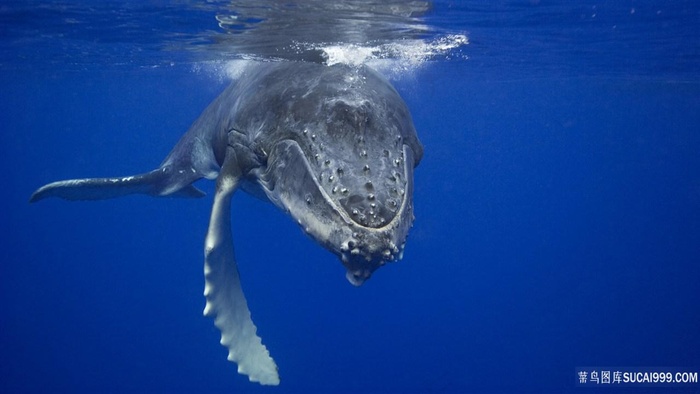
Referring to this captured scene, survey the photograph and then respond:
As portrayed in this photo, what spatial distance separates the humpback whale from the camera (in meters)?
4.11

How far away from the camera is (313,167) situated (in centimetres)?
467

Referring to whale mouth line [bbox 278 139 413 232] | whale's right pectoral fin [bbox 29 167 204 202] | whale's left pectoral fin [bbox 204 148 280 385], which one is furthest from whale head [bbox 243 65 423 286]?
whale's right pectoral fin [bbox 29 167 204 202]

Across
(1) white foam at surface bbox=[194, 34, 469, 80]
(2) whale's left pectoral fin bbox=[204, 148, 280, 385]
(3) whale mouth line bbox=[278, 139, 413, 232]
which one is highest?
(1) white foam at surface bbox=[194, 34, 469, 80]

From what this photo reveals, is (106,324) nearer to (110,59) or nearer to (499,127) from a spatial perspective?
(110,59)

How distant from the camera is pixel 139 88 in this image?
37594 mm

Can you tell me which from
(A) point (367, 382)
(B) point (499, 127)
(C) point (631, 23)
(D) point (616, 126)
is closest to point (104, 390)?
(A) point (367, 382)

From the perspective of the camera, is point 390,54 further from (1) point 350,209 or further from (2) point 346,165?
(1) point 350,209

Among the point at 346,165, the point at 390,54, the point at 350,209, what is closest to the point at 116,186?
the point at 346,165

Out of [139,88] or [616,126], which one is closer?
[139,88]

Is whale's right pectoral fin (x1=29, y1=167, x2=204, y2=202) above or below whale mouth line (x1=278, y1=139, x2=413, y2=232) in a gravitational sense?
below

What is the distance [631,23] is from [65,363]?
34.1 meters

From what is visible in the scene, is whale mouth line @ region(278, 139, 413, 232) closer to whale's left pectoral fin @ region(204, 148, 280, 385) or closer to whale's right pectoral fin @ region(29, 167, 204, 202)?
whale's left pectoral fin @ region(204, 148, 280, 385)

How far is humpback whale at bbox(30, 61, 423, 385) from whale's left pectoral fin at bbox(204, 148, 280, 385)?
0.01 m

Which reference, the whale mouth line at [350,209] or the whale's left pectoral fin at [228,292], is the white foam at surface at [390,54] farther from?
the whale mouth line at [350,209]
